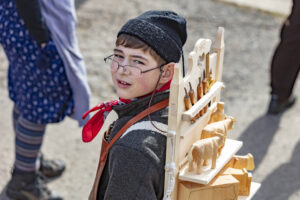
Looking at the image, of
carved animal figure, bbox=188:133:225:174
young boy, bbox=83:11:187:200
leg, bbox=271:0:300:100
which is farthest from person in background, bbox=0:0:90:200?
leg, bbox=271:0:300:100

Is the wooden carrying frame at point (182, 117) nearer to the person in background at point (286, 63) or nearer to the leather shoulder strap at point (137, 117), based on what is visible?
the leather shoulder strap at point (137, 117)

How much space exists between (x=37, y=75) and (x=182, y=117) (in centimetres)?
156

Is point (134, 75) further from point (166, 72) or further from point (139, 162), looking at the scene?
point (139, 162)

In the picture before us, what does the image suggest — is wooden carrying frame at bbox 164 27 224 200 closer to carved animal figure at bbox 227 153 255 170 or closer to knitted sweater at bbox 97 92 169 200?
knitted sweater at bbox 97 92 169 200

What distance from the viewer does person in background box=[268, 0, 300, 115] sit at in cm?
425

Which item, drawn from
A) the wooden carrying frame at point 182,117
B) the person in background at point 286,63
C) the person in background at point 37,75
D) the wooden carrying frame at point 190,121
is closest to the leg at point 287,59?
the person in background at point 286,63

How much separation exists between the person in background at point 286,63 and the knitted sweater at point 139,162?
254 centimetres

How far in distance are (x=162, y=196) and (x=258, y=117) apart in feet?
8.88

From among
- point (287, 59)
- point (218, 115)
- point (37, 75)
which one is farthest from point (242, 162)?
point (287, 59)

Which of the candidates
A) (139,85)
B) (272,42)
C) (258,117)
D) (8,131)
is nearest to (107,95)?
(8,131)

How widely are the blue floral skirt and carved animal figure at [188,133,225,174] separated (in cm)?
147

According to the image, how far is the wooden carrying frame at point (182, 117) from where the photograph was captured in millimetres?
1853

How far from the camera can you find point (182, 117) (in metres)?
1.91

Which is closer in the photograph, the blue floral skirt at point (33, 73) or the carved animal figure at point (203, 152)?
the carved animal figure at point (203, 152)
